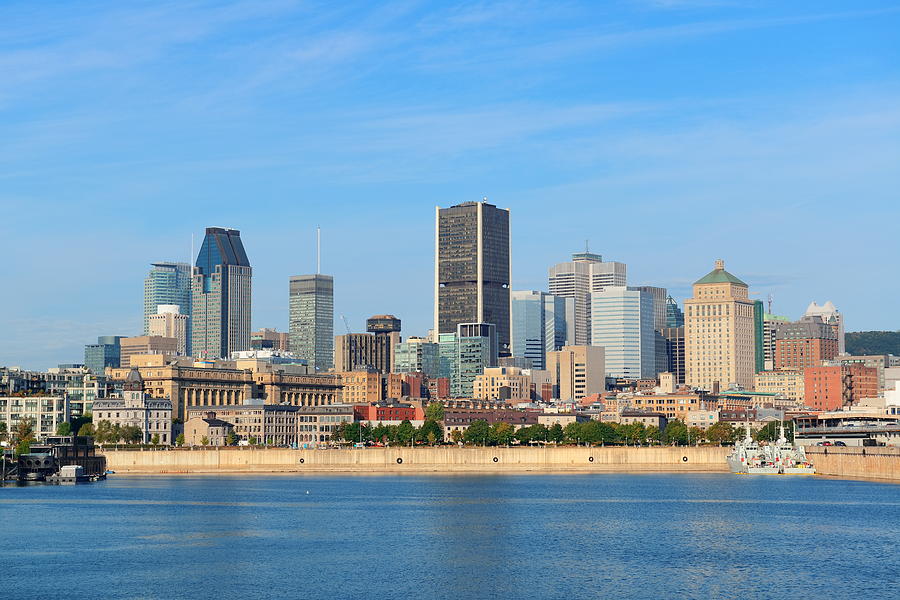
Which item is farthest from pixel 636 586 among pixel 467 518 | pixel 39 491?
pixel 39 491

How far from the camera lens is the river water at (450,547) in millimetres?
94500

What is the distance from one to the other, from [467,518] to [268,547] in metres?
32.6

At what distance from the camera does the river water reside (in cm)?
9450

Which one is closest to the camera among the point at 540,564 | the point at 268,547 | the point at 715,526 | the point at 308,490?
the point at 540,564

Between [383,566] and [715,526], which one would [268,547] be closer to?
[383,566]

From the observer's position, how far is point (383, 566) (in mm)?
104312

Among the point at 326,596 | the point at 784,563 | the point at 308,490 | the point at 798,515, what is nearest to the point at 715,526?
the point at 798,515

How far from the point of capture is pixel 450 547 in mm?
117250

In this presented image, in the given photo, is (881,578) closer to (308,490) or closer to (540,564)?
(540,564)

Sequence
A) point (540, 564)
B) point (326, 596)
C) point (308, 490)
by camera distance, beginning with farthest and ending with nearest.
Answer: point (308, 490) < point (540, 564) < point (326, 596)

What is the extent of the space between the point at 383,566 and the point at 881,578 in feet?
112

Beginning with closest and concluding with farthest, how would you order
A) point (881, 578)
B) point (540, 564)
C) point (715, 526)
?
point (881, 578)
point (540, 564)
point (715, 526)

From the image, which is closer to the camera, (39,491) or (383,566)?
(383,566)

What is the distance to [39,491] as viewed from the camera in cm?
19900
